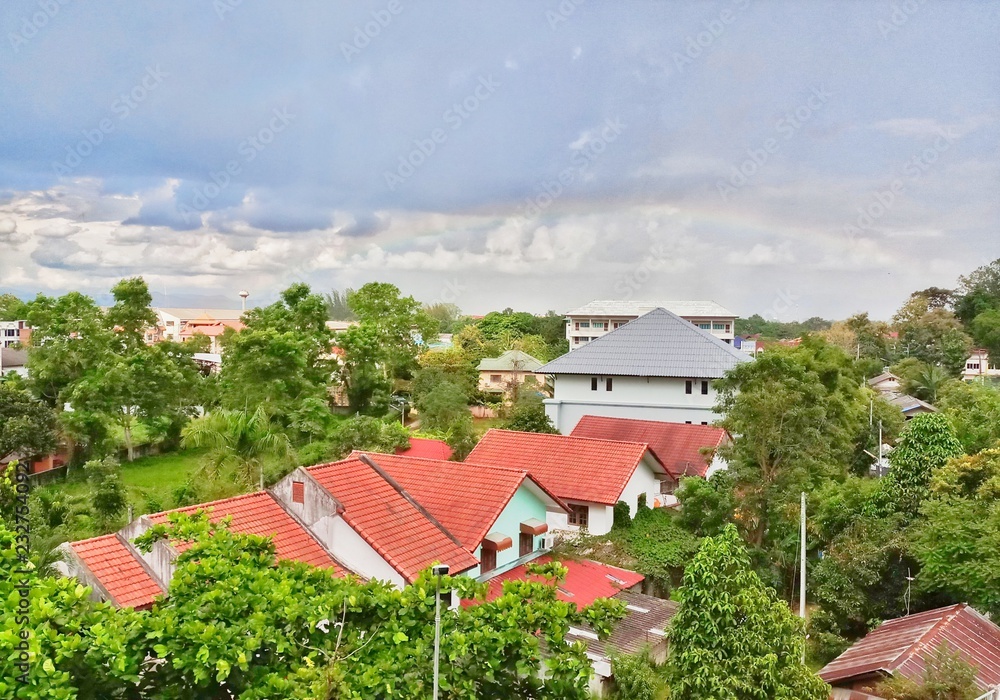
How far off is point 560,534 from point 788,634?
7.68 meters

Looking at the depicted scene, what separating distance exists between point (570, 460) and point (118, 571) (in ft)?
35.0

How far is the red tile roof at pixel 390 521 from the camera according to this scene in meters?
10.2

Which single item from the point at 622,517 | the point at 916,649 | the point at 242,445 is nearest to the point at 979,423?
the point at 622,517

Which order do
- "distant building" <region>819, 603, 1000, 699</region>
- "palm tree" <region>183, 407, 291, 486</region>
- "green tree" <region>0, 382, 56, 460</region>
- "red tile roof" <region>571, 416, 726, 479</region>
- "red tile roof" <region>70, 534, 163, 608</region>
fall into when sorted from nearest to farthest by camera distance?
"red tile roof" <region>70, 534, 163, 608</region>
"distant building" <region>819, 603, 1000, 699</region>
"palm tree" <region>183, 407, 291, 486</region>
"green tree" <region>0, 382, 56, 460</region>
"red tile roof" <region>571, 416, 726, 479</region>

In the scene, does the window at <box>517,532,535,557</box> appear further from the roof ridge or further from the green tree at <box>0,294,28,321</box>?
the green tree at <box>0,294,28,321</box>

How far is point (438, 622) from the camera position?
15.3 ft

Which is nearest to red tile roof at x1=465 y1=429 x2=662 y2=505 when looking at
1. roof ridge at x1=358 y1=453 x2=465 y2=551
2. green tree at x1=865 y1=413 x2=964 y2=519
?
roof ridge at x1=358 y1=453 x2=465 y2=551

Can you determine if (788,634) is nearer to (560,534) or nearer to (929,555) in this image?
(929,555)

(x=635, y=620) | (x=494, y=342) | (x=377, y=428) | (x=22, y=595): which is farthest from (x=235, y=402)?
(x=494, y=342)

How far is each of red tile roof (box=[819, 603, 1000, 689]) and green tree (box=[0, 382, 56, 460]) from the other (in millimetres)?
20924

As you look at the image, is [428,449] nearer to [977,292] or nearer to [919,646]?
[919,646]

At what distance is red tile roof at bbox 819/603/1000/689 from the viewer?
9398 millimetres

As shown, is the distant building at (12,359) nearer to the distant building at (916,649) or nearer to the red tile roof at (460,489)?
the red tile roof at (460,489)

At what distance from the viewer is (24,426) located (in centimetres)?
2002
